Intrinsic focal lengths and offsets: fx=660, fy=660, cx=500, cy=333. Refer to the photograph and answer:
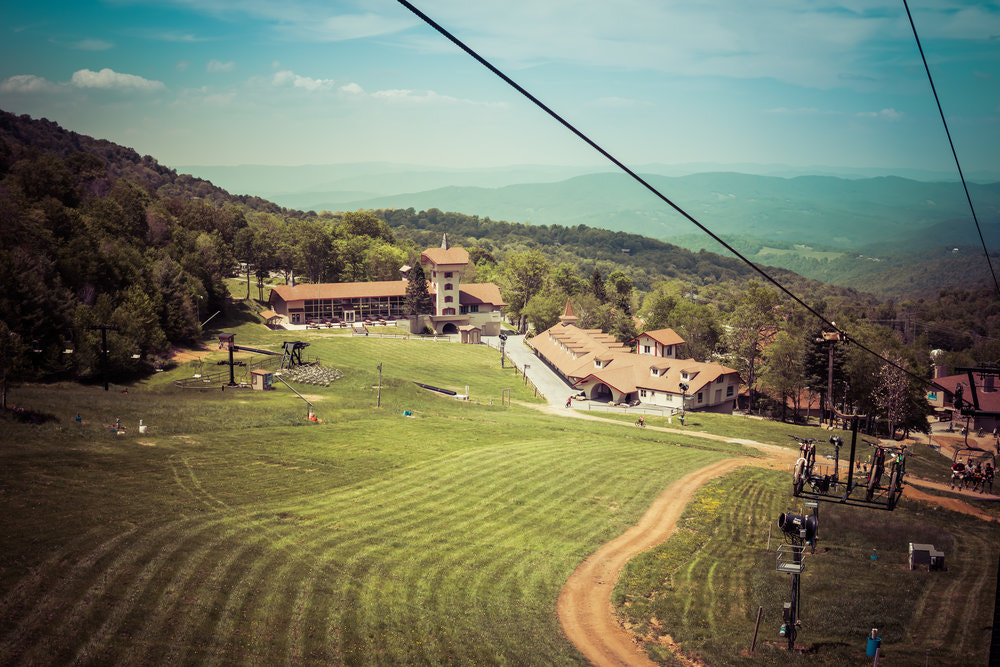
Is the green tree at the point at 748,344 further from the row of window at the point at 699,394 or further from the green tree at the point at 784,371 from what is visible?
the row of window at the point at 699,394

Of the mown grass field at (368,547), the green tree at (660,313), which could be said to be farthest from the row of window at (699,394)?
the green tree at (660,313)

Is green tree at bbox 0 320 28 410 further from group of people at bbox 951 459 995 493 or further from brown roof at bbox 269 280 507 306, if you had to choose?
brown roof at bbox 269 280 507 306

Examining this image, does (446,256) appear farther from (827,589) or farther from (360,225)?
(827,589)

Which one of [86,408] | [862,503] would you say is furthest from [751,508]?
[86,408]

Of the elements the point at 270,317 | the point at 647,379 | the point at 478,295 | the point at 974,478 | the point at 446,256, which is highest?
the point at 446,256

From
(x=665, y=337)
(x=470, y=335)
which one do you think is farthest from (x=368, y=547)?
(x=470, y=335)

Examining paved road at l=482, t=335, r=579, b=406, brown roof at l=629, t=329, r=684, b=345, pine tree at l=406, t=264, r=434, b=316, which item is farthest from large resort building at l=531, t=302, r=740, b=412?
pine tree at l=406, t=264, r=434, b=316

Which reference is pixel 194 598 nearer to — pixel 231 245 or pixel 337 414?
pixel 337 414
